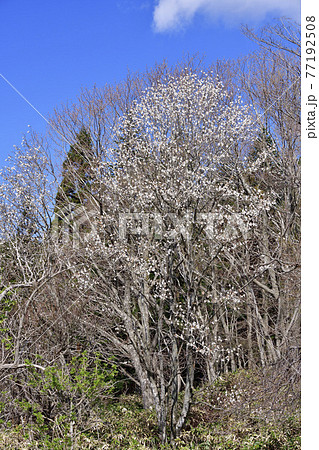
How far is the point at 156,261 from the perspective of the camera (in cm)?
823

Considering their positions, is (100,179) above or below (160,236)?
above

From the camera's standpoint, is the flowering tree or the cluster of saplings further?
the flowering tree

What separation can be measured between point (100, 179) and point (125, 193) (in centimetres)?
129

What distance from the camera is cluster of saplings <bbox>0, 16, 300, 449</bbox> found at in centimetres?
659

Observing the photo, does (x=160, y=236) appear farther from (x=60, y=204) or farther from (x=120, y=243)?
(x=60, y=204)

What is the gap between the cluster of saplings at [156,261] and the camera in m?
6.59

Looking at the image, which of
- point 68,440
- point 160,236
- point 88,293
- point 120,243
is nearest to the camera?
point 68,440

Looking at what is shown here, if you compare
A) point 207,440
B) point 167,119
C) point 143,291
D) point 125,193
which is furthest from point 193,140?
point 207,440

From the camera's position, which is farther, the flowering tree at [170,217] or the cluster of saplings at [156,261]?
the flowering tree at [170,217]

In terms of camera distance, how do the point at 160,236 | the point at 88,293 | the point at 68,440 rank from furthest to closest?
the point at 88,293, the point at 160,236, the point at 68,440
